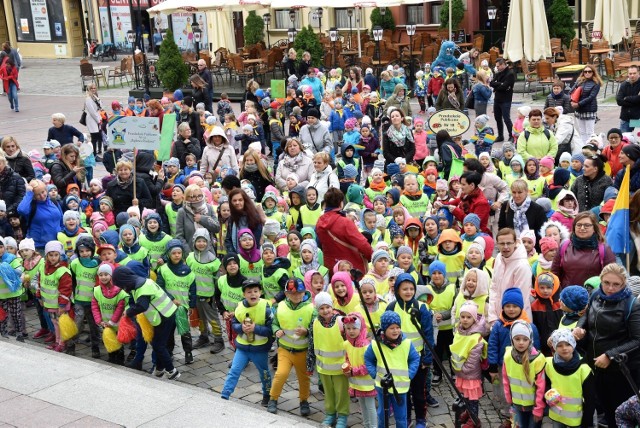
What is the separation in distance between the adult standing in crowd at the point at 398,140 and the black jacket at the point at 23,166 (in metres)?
5.43

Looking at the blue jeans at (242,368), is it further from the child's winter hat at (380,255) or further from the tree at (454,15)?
the tree at (454,15)

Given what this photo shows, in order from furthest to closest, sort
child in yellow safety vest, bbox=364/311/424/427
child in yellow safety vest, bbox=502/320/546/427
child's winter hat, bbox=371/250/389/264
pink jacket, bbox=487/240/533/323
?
child's winter hat, bbox=371/250/389/264, pink jacket, bbox=487/240/533/323, child in yellow safety vest, bbox=364/311/424/427, child in yellow safety vest, bbox=502/320/546/427

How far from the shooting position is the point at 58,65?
44.1m

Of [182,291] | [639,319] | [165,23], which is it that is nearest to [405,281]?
[639,319]

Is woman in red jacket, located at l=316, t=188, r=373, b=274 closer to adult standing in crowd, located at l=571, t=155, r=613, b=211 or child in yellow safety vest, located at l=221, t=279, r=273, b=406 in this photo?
child in yellow safety vest, located at l=221, t=279, r=273, b=406

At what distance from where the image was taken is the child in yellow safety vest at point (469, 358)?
306 inches

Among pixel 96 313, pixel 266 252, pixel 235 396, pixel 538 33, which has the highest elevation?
pixel 538 33

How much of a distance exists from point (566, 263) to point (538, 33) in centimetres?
1404

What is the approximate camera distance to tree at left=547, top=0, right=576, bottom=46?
27.8 meters

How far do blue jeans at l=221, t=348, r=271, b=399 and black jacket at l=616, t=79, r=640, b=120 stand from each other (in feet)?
28.2

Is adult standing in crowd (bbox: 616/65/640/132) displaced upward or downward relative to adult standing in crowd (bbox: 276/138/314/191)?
upward

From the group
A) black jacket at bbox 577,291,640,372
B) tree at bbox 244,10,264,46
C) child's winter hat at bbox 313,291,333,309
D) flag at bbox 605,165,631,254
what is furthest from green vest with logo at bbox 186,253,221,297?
tree at bbox 244,10,264,46

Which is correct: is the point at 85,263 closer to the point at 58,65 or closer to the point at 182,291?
the point at 182,291

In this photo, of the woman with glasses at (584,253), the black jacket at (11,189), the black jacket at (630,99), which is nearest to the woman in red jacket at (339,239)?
the woman with glasses at (584,253)
